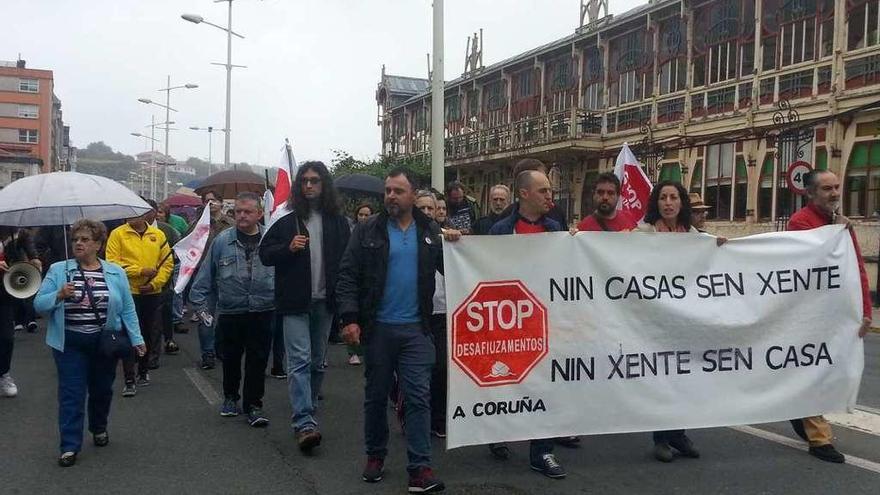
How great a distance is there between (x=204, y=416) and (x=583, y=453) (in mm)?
3131

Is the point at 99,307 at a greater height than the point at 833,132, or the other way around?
the point at 833,132

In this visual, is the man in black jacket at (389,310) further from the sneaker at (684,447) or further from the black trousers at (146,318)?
the black trousers at (146,318)

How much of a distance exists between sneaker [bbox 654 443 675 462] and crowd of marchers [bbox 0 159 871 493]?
0.01 metres

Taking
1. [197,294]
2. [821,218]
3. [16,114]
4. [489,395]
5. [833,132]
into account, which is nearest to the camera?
[489,395]

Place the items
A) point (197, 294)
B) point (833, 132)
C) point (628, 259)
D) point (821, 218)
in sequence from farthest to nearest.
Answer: point (833, 132), point (197, 294), point (821, 218), point (628, 259)

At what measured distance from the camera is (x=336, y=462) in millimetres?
5766

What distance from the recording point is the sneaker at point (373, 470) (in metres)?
5.28

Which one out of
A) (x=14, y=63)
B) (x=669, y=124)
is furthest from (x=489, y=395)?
(x=14, y=63)

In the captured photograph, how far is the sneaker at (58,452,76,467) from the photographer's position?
5641 millimetres

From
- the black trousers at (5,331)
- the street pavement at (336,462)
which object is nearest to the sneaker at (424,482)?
the street pavement at (336,462)

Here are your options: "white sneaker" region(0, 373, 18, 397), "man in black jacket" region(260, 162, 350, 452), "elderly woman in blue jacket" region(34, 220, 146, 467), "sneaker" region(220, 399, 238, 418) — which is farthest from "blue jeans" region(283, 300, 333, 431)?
"white sneaker" region(0, 373, 18, 397)

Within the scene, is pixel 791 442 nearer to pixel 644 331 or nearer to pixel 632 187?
pixel 644 331

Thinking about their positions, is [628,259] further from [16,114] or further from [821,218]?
[16,114]

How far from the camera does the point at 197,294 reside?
714cm
